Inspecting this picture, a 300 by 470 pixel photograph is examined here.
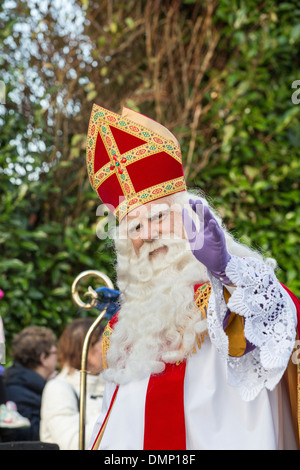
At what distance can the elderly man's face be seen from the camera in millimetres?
2201

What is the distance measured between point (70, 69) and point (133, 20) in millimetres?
720

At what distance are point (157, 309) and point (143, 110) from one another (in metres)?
3.35

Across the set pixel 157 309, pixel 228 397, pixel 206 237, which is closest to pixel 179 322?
pixel 157 309

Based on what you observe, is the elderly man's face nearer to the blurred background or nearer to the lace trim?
the lace trim

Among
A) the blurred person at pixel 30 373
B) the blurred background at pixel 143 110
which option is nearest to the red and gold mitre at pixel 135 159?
the blurred person at pixel 30 373

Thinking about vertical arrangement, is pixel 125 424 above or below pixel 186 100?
below

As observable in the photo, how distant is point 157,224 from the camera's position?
2219 mm

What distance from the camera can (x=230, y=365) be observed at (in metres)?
1.91

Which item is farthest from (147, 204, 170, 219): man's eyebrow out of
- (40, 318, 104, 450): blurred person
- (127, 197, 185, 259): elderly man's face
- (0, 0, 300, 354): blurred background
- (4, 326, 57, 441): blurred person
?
(0, 0, 300, 354): blurred background

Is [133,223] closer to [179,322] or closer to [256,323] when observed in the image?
[179,322]

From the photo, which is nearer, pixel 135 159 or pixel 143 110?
pixel 135 159

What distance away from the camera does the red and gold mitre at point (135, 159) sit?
2.30 meters

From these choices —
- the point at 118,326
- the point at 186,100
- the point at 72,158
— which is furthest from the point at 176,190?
the point at 186,100

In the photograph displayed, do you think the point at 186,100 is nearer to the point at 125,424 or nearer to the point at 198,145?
the point at 198,145
